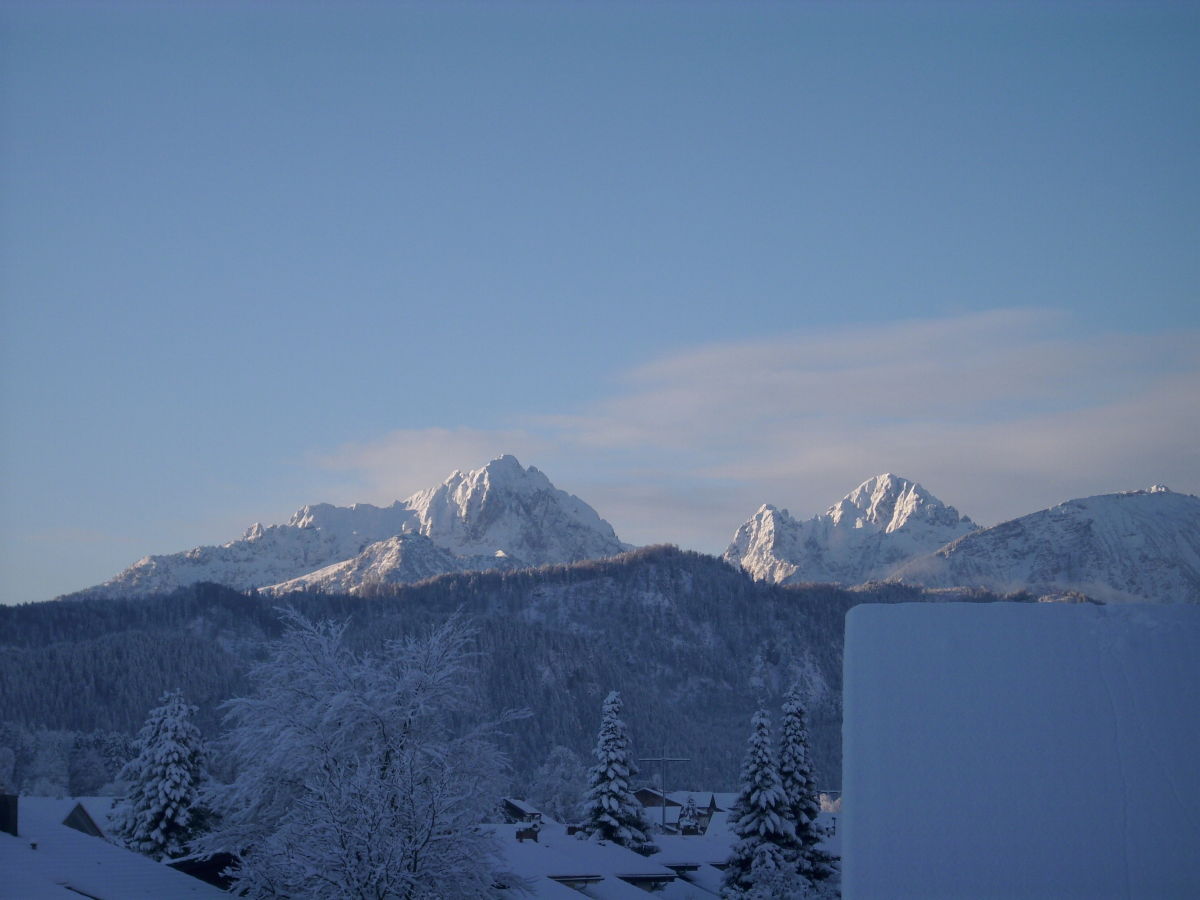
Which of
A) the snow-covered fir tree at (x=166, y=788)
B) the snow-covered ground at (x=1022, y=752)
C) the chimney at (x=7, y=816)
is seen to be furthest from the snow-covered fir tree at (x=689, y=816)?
the snow-covered ground at (x=1022, y=752)

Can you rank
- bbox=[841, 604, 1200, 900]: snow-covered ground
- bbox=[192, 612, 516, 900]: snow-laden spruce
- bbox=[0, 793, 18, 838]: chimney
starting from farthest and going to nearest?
bbox=[0, 793, 18, 838]: chimney → bbox=[192, 612, 516, 900]: snow-laden spruce → bbox=[841, 604, 1200, 900]: snow-covered ground

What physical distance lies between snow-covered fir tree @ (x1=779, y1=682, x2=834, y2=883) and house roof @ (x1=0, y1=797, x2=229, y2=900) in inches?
802

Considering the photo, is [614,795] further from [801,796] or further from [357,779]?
[357,779]

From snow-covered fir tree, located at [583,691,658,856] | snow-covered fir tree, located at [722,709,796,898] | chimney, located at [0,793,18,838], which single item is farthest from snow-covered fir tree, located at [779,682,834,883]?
chimney, located at [0,793,18,838]

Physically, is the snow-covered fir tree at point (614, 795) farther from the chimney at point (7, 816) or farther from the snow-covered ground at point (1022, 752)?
the snow-covered ground at point (1022, 752)

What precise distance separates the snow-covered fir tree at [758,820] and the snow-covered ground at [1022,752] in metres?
30.3

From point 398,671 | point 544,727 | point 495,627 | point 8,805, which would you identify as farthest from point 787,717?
point 495,627

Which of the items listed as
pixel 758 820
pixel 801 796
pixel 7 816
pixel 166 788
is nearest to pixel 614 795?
pixel 801 796

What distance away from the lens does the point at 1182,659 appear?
30.6ft

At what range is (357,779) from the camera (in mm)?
18906

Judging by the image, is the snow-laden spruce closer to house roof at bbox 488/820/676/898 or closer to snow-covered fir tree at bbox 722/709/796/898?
house roof at bbox 488/820/676/898

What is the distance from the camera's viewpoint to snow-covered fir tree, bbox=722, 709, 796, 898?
127 ft

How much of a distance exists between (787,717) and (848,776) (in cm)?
3330

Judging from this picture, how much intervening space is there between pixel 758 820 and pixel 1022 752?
103 ft
